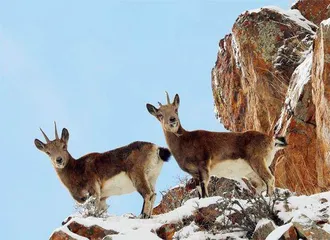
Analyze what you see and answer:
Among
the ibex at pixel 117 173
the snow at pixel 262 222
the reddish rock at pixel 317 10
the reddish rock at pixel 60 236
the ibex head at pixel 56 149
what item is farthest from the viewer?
the reddish rock at pixel 317 10

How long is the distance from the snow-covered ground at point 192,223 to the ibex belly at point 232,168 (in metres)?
2.39

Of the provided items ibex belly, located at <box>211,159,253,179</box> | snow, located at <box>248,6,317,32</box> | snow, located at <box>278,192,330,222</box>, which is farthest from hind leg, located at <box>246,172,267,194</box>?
snow, located at <box>248,6,317,32</box>

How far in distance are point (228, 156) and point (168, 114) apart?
1.70 meters

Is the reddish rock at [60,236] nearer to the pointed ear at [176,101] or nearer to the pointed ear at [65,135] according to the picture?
the pointed ear at [65,135]

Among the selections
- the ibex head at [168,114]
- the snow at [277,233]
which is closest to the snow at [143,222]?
the snow at [277,233]

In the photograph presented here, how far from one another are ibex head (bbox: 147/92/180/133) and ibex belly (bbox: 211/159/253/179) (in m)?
1.25

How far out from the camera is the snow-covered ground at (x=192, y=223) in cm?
980

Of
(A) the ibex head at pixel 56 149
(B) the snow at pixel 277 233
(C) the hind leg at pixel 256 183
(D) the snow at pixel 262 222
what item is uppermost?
(A) the ibex head at pixel 56 149

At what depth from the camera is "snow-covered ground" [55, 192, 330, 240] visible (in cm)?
980

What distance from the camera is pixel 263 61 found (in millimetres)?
18531

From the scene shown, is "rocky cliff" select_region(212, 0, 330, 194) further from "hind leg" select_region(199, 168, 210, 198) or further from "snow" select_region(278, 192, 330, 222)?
"snow" select_region(278, 192, 330, 222)

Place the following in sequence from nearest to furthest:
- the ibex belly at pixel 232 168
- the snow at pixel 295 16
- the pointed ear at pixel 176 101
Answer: the ibex belly at pixel 232 168, the pointed ear at pixel 176 101, the snow at pixel 295 16

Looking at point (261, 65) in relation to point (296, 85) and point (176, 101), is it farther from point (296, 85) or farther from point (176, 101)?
point (176, 101)

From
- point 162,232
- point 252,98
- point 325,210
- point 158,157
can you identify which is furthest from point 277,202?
point 252,98
